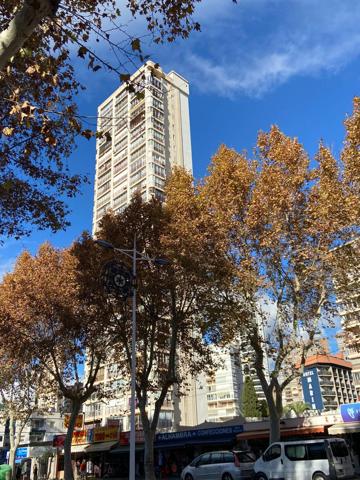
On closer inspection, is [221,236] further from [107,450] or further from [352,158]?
[107,450]

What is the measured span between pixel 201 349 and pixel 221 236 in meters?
6.14

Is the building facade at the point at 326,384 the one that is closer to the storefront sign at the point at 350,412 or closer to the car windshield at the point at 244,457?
the storefront sign at the point at 350,412

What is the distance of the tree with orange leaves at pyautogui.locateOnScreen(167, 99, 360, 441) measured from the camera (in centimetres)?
1736

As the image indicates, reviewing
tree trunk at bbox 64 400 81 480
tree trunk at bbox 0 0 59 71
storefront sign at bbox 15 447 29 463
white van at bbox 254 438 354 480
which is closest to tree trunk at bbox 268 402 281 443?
white van at bbox 254 438 354 480

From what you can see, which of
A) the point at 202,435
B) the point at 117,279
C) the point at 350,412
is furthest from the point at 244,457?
the point at 117,279

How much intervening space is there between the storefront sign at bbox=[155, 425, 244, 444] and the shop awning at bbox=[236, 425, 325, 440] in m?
0.57

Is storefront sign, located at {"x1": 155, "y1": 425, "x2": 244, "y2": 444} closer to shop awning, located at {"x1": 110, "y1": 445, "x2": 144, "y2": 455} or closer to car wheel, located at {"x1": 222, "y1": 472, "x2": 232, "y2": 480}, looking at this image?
shop awning, located at {"x1": 110, "y1": 445, "x2": 144, "y2": 455}

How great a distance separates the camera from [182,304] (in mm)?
22172

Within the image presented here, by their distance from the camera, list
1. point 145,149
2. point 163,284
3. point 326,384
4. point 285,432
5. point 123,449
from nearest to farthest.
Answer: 1. point 163,284
2. point 285,432
3. point 123,449
4. point 145,149
5. point 326,384

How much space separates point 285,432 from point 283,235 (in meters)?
11.5

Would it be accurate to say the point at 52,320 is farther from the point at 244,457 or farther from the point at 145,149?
the point at 145,149

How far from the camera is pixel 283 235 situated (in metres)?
18.1

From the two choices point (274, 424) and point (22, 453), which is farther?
point (22, 453)

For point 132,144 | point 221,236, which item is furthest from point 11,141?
point 132,144
